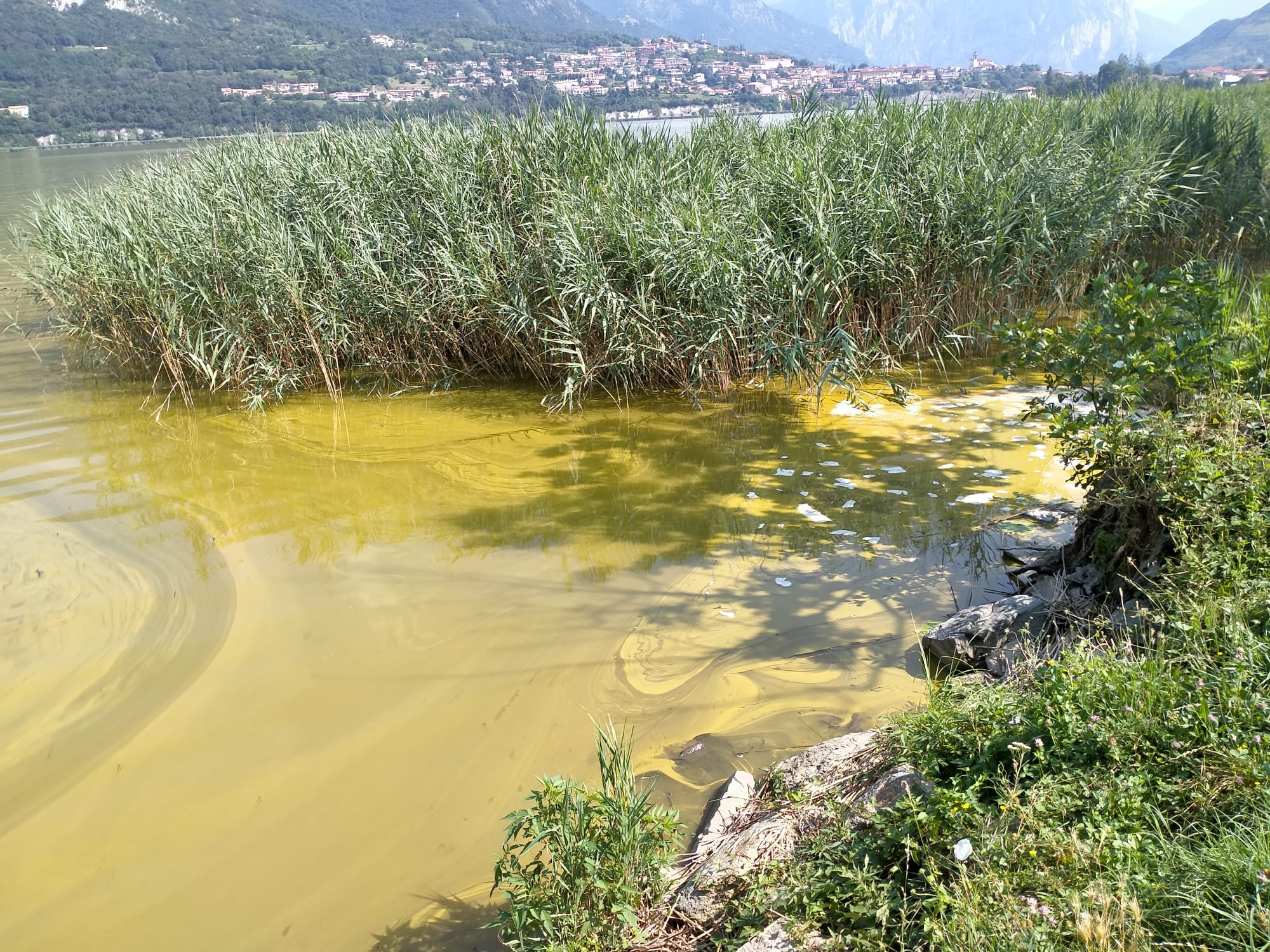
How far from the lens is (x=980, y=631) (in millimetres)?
3201

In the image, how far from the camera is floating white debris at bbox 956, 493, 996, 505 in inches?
187

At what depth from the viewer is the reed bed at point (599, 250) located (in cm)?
630

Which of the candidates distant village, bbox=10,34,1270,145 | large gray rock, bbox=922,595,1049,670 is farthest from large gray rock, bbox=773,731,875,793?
distant village, bbox=10,34,1270,145

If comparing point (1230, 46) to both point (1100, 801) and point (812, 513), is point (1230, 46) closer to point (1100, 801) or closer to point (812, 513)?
point (812, 513)

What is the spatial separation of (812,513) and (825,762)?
7.74 feet

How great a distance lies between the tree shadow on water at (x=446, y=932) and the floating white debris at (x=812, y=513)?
→ 2850 millimetres

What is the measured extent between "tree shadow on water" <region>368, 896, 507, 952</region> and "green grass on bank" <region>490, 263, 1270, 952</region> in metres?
0.31

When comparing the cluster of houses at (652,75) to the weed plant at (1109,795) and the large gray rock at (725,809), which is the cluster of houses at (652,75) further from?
the large gray rock at (725,809)

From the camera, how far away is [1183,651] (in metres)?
2.29

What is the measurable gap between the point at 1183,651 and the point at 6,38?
2984 inches

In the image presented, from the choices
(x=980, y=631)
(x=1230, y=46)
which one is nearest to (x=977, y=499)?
(x=980, y=631)

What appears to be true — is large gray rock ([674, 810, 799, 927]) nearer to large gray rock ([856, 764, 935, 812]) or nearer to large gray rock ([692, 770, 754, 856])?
large gray rock ([692, 770, 754, 856])

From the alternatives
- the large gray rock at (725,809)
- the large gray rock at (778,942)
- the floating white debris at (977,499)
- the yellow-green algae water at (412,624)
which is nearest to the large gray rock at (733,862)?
the large gray rock at (725,809)

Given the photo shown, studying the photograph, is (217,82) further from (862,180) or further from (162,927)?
(162,927)
